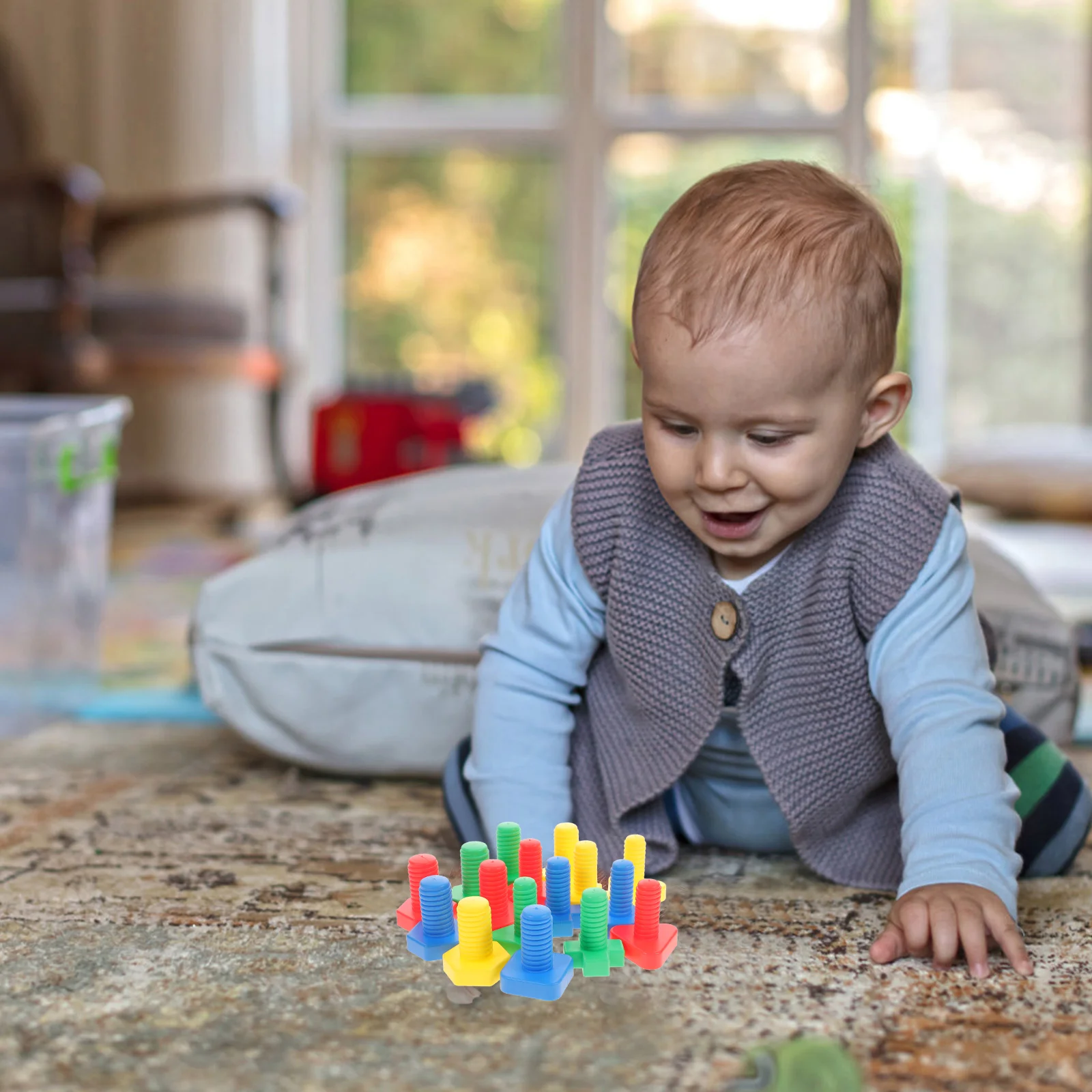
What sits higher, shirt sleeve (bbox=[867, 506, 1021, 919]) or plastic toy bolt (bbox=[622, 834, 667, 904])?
shirt sleeve (bbox=[867, 506, 1021, 919])

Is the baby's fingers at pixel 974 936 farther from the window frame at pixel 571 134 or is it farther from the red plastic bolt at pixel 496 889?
the window frame at pixel 571 134

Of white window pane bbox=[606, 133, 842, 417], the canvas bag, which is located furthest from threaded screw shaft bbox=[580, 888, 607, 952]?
white window pane bbox=[606, 133, 842, 417]

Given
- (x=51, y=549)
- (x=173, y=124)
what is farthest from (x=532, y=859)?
(x=173, y=124)

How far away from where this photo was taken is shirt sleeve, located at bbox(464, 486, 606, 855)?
0.89 meters

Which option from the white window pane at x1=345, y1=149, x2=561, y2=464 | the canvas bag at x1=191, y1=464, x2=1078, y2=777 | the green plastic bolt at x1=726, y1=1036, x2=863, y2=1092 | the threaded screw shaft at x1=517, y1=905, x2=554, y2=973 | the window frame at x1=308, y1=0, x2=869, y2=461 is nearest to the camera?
the green plastic bolt at x1=726, y1=1036, x2=863, y2=1092

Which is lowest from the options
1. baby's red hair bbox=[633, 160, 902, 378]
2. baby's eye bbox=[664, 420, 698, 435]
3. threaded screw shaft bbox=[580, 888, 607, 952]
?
threaded screw shaft bbox=[580, 888, 607, 952]

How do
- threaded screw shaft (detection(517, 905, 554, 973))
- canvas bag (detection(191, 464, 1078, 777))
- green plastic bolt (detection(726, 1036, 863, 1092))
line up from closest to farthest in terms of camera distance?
1. green plastic bolt (detection(726, 1036, 863, 1092))
2. threaded screw shaft (detection(517, 905, 554, 973))
3. canvas bag (detection(191, 464, 1078, 777))

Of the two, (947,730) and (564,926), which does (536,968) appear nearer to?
(564,926)

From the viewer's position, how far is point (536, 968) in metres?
0.68

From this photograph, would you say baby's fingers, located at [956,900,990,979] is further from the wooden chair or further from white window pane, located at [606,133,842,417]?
white window pane, located at [606,133,842,417]

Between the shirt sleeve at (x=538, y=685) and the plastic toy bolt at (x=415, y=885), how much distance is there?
125 millimetres

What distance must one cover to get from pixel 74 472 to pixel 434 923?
71 centimetres

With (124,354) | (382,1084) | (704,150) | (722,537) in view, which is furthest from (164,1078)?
(704,150)

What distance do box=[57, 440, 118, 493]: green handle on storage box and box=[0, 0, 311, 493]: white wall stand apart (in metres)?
2.12
